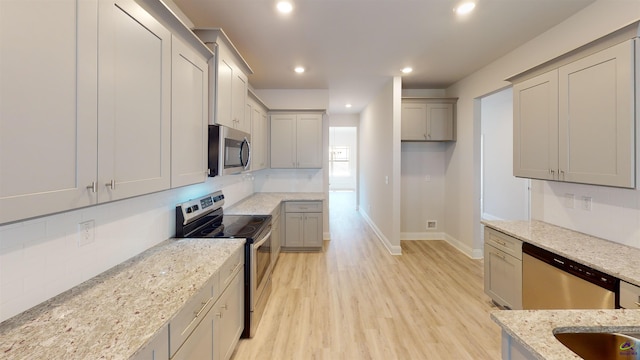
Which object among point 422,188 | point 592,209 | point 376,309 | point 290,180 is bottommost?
point 376,309

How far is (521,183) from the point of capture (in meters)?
5.20

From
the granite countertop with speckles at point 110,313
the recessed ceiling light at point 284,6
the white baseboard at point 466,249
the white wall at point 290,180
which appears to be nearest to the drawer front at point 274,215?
the white wall at point 290,180

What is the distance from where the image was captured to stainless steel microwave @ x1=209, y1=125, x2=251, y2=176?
2166mm

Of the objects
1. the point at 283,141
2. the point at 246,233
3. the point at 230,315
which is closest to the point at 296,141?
the point at 283,141

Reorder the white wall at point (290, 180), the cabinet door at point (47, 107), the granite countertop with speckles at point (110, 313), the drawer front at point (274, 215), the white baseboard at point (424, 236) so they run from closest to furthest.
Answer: the cabinet door at point (47, 107)
the granite countertop with speckles at point (110, 313)
the drawer front at point (274, 215)
the white wall at point (290, 180)
the white baseboard at point (424, 236)

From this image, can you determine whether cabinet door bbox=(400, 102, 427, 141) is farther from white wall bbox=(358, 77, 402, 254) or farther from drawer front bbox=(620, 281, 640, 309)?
drawer front bbox=(620, 281, 640, 309)

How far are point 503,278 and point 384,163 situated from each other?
264 centimetres

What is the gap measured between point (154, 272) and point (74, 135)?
84cm

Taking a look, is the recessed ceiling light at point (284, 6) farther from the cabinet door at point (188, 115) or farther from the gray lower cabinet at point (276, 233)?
the gray lower cabinet at point (276, 233)

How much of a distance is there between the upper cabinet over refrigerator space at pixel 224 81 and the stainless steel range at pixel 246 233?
78 centimetres

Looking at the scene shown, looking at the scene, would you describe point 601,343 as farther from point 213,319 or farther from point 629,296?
point 213,319

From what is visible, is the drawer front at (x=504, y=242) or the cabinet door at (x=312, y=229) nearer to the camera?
the drawer front at (x=504, y=242)

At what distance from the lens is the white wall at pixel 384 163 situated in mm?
4172

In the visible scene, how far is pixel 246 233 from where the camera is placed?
2.27m
